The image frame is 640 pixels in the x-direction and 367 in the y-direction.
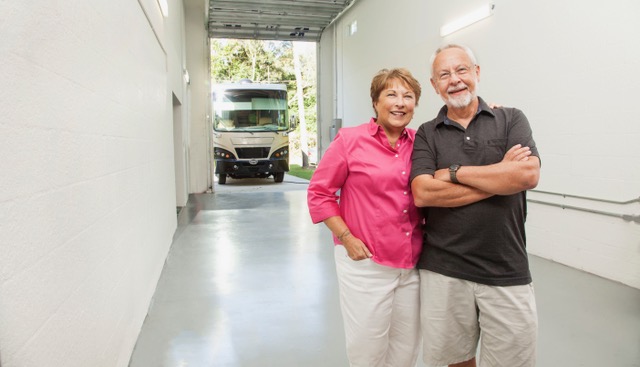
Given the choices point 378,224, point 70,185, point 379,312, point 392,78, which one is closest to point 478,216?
point 378,224

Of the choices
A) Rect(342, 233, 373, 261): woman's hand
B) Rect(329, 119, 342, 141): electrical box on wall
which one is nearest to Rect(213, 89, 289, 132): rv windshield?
Rect(329, 119, 342, 141): electrical box on wall

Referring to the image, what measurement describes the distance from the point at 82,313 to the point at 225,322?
1.49 metres

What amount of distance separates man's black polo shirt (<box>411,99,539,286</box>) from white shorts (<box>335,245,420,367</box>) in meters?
0.13

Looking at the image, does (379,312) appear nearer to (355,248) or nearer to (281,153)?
(355,248)

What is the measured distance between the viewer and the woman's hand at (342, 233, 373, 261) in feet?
5.22

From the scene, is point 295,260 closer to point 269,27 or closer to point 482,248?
point 482,248

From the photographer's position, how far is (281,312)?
10.3 ft

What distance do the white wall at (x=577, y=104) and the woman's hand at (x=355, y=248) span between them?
9.93 ft

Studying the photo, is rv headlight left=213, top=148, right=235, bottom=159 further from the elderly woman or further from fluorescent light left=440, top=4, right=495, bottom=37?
the elderly woman

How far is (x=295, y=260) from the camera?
4.52m

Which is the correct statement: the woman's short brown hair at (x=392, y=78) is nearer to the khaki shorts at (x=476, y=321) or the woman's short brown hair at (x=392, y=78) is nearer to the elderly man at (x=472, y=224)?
the elderly man at (x=472, y=224)

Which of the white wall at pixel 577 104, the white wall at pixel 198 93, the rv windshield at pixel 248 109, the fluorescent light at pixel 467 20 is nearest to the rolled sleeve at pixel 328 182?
the white wall at pixel 577 104

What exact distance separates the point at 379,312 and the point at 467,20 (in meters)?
4.98

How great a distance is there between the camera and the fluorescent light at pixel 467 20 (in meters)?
5.10
